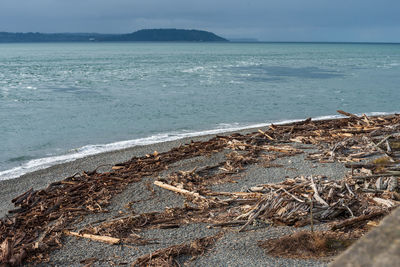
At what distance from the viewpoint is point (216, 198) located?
7.77 meters

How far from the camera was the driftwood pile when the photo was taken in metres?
6.44

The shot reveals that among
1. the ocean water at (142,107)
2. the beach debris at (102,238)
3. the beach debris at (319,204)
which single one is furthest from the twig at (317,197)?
the ocean water at (142,107)

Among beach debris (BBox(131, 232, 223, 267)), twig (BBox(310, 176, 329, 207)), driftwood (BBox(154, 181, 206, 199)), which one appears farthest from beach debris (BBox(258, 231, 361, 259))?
driftwood (BBox(154, 181, 206, 199))

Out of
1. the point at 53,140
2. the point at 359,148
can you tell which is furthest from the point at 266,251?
the point at 53,140

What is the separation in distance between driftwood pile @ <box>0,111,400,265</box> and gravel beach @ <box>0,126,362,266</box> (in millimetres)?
192

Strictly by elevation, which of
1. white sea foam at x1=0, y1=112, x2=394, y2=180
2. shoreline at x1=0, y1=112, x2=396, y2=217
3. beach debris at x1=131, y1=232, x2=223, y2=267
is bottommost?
white sea foam at x1=0, y1=112, x2=394, y2=180

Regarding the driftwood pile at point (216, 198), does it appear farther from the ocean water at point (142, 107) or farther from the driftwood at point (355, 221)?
the ocean water at point (142, 107)

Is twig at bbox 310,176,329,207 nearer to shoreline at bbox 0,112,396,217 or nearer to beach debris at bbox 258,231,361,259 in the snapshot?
beach debris at bbox 258,231,361,259

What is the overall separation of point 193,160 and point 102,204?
3.61 metres

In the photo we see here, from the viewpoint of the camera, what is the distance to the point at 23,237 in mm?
6637

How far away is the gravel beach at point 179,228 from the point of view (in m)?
5.59

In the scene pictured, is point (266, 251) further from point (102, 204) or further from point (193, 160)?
point (193, 160)

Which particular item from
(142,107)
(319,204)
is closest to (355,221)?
(319,204)

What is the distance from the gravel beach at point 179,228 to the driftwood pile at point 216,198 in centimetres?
19
